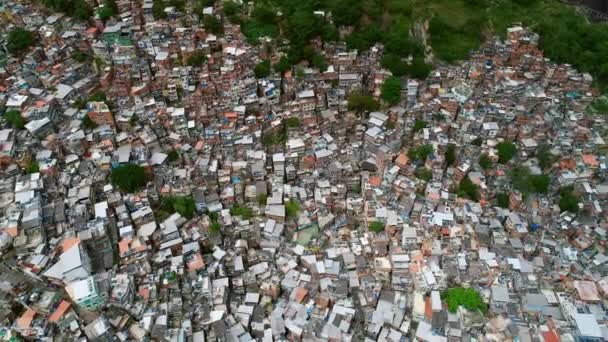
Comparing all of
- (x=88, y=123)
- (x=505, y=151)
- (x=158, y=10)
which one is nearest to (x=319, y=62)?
(x=158, y=10)

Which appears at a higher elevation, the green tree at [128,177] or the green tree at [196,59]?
the green tree at [196,59]

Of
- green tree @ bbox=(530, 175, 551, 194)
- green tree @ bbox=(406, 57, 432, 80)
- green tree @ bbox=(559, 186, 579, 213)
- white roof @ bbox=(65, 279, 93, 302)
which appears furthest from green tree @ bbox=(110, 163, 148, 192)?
green tree @ bbox=(559, 186, 579, 213)

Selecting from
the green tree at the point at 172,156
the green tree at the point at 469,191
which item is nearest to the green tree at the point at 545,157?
the green tree at the point at 469,191

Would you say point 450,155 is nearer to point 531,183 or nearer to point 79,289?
point 531,183

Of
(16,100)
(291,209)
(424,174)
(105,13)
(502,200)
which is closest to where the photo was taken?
(291,209)

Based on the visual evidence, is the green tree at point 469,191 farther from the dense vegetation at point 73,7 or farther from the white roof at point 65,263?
the dense vegetation at point 73,7

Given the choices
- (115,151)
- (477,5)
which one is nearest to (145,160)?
(115,151)

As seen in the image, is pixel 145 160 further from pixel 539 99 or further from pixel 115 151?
pixel 539 99
